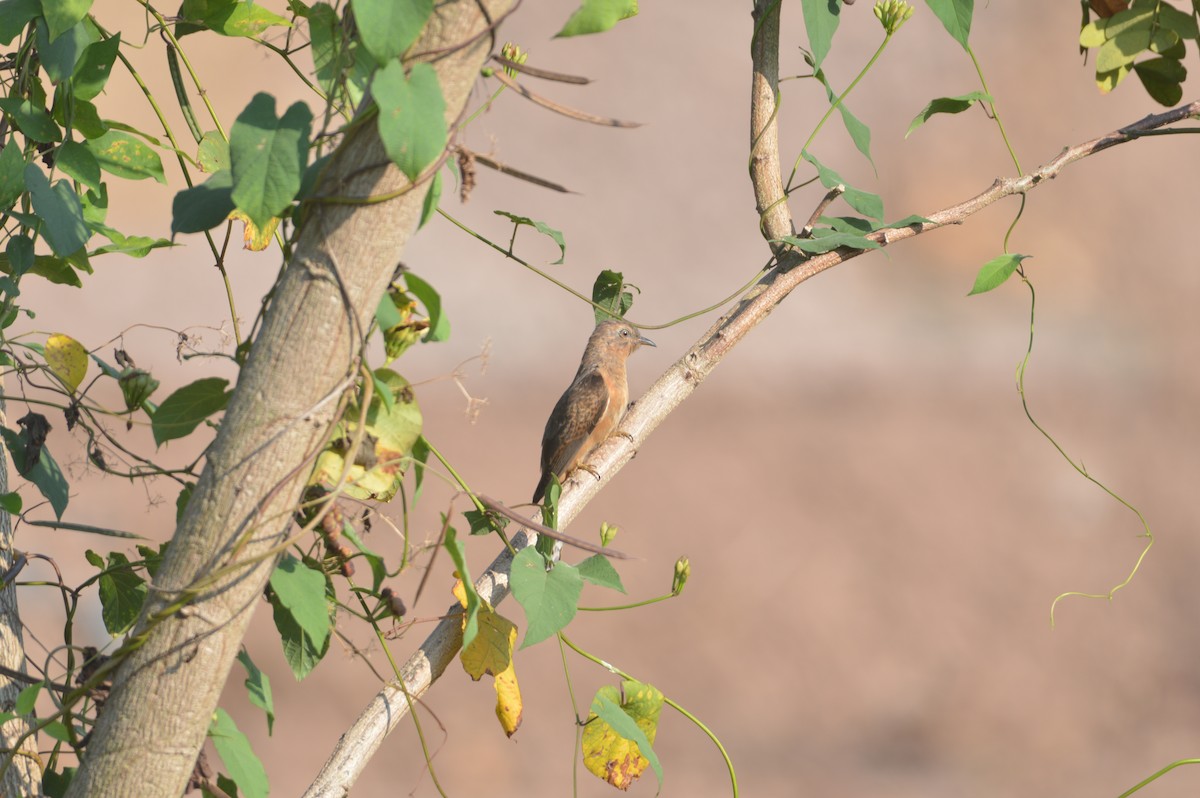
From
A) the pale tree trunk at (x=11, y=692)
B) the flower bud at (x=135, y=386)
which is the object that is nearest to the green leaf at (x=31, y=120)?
the flower bud at (x=135, y=386)

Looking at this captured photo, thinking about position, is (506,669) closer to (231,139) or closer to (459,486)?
(459,486)

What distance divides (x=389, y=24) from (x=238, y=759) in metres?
0.93

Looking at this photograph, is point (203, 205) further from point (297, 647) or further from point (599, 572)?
point (599, 572)

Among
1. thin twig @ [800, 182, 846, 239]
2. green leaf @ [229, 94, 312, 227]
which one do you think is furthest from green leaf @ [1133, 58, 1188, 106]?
green leaf @ [229, 94, 312, 227]

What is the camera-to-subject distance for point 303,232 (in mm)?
1285

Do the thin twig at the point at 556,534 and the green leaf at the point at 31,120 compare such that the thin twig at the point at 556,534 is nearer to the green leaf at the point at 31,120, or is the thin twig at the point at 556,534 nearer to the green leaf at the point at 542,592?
the green leaf at the point at 542,592

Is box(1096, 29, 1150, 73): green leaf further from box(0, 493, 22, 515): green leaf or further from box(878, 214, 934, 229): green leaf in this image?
box(0, 493, 22, 515): green leaf

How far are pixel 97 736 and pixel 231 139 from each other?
73 centimetres

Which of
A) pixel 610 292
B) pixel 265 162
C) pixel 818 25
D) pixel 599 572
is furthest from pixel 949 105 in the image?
pixel 265 162

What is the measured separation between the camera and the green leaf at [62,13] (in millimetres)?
1610

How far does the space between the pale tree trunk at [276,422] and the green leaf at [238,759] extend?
0.38ft

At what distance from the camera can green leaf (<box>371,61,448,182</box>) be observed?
3.71 feet

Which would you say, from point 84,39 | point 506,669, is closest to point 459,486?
point 506,669

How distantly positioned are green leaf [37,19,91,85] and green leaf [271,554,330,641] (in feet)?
2.87
